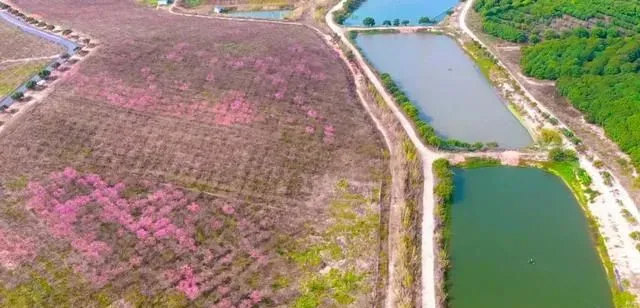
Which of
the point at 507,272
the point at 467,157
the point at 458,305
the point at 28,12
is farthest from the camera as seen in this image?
the point at 28,12

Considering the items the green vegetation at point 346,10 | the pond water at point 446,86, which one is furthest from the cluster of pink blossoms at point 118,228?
the green vegetation at point 346,10

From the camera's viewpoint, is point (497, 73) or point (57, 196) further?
point (497, 73)

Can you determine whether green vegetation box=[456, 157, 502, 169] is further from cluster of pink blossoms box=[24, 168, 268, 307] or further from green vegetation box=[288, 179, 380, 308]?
cluster of pink blossoms box=[24, 168, 268, 307]

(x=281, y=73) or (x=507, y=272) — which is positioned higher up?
(x=281, y=73)

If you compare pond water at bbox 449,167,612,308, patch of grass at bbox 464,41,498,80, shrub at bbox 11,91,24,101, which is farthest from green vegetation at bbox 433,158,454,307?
shrub at bbox 11,91,24,101

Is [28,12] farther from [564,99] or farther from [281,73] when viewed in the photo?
[564,99]

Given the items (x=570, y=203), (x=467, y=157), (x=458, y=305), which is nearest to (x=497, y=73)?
(x=467, y=157)
